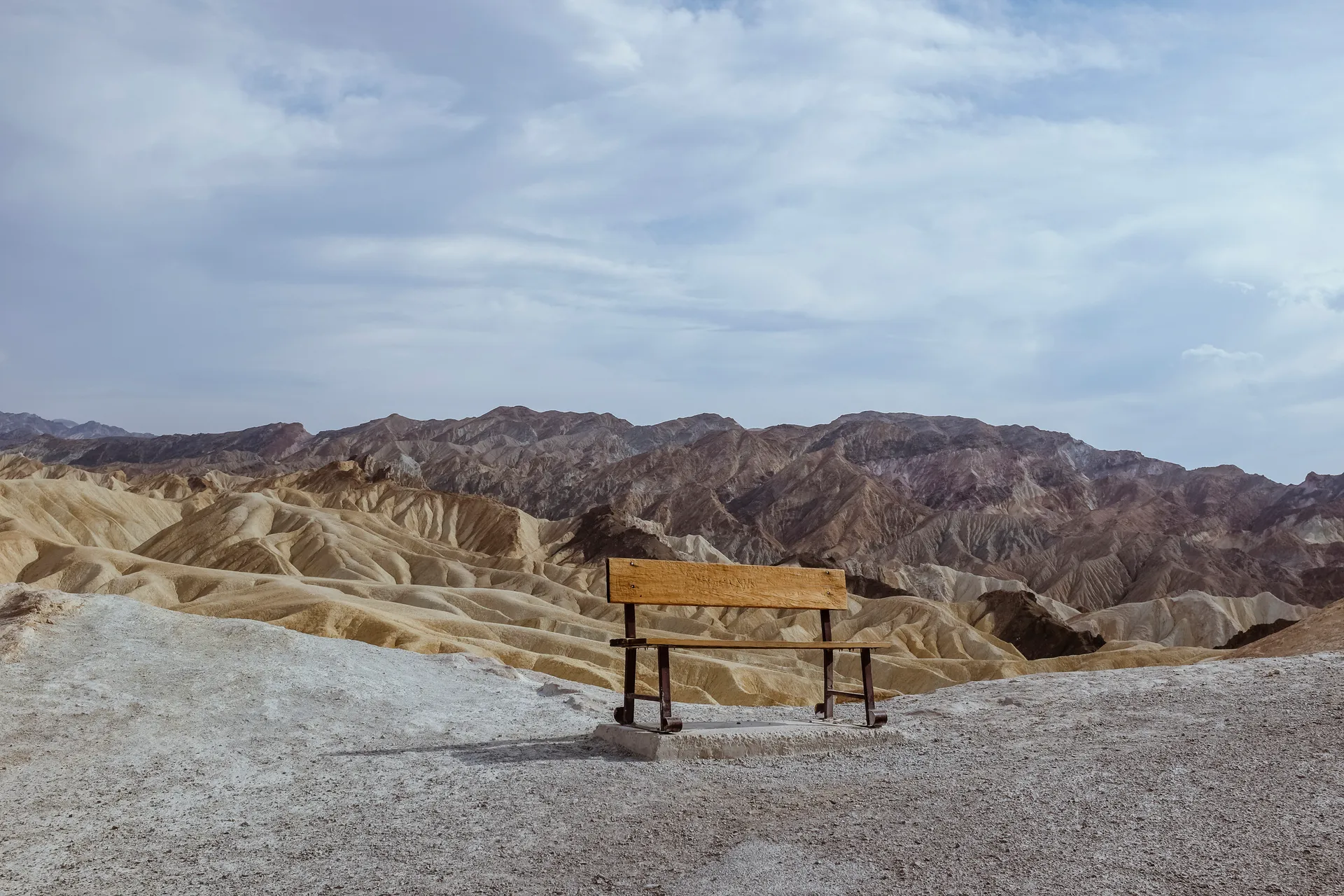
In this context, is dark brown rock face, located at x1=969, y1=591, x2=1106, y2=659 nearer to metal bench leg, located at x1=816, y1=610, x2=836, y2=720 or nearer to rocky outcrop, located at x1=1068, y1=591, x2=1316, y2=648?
rocky outcrop, located at x1=1068, y1=591, x2=1316, y2=648

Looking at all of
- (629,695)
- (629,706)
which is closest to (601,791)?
(629,706)

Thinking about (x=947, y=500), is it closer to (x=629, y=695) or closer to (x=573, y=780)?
(x=629, y=695)

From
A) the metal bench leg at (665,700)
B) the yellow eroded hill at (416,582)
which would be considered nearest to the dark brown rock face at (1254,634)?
the yellow eroded hill at (416,582)

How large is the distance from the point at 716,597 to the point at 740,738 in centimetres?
142

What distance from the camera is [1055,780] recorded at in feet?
22.3

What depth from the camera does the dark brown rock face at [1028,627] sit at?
79.6 meters

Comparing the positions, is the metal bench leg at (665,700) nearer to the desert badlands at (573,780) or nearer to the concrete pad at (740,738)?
the concrete pad at (740,738)

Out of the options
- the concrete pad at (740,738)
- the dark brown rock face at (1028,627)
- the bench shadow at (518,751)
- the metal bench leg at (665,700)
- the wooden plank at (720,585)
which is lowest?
the dark brown rock face at (1028,627)

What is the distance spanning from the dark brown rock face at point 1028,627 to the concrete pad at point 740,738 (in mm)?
74064

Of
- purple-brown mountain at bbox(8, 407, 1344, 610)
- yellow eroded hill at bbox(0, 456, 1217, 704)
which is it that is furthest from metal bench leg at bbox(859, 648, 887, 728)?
purple-brown mountain at bbox(8, 407, 1344, 610)

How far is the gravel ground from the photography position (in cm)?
538

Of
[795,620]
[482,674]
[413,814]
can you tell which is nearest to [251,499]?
[795,620]

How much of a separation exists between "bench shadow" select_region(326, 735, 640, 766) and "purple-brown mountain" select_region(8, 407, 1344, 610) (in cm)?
9409

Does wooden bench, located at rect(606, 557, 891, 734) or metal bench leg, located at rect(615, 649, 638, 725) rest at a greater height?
wooden bench, located at rect(606, 557, 891, 734)
